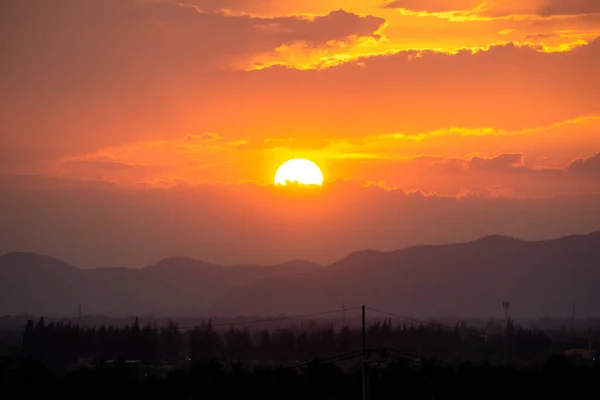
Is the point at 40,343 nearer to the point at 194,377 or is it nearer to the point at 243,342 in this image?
the point at 243,342

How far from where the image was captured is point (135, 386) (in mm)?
80750

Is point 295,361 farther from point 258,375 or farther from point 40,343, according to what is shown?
point 258,375

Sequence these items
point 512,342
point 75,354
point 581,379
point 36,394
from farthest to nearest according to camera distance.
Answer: point 512,342 < point 75,354 < point 581,379 < point 36,394

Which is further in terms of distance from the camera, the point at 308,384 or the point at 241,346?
the point at 241,346

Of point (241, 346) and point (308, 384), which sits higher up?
point (241, 346)

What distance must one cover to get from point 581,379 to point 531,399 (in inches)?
218

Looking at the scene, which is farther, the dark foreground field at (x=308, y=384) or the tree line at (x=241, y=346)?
the tree line at (x=241, y=346)

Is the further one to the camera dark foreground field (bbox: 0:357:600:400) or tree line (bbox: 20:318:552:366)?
tree line (bbox: 20:318:552:366)

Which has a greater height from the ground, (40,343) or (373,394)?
(40,343)

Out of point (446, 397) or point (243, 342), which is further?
point (243, 342)

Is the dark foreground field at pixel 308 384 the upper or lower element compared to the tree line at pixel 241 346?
lower

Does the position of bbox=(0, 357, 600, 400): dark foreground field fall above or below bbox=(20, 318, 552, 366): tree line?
below

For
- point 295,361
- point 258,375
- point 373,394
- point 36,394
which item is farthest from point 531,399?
point 295,361

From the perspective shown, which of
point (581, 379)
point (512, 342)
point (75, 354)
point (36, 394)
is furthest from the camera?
point (512, 342)
